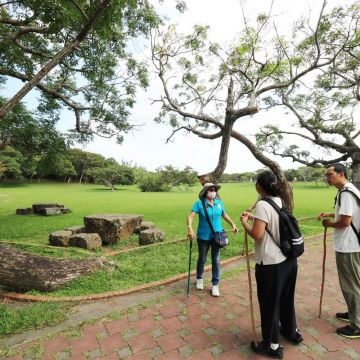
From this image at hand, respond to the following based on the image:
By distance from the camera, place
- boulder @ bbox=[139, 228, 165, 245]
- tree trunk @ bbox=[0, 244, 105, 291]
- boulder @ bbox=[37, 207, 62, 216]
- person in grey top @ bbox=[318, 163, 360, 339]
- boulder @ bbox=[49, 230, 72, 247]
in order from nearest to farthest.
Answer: person in grey top @ bbox=[318, 163, 360, 339] < tree trunk @ bbox=[0, 244, 105, 291] < boulder @ bbox=[49, 230, 72, 247] < boulder @ bbox=[139, 228, 165, 245] < boulder @ bbox=[37, 207, 62, 216]

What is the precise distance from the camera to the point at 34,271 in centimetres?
453

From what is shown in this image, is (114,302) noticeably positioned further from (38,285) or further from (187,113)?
(187,113)

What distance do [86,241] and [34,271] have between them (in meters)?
2.79

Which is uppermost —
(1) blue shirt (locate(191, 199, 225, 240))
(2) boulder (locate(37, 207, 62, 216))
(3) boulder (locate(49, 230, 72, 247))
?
(1) blue shirt (locate(191, 199, 225, 240))

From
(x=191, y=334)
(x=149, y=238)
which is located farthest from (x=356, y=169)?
(x=191, y=334)

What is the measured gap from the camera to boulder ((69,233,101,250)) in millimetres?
7320

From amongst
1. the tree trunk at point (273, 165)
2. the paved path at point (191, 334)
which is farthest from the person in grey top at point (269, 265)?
the tree trunk at point (273, 165)

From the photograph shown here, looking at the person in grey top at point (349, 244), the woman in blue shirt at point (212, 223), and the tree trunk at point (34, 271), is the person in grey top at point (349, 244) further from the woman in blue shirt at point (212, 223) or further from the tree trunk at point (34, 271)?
the tree trunk at point (34, 271)

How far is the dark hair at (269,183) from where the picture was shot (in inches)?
107

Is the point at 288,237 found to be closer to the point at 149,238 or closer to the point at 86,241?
the point at 149,238

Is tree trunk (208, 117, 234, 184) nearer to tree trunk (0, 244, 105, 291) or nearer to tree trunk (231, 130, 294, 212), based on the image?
tree trunk (231, 130, 294, 212)

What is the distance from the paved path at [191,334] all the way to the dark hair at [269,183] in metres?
1.72

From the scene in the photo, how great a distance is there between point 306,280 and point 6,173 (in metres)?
49.2

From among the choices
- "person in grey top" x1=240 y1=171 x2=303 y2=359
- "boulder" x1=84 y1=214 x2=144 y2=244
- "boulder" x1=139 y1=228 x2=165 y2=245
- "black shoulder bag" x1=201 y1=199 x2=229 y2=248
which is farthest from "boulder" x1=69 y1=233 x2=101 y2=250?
"person in grey top" x1=240 y1=171 x2=303 y2=359
